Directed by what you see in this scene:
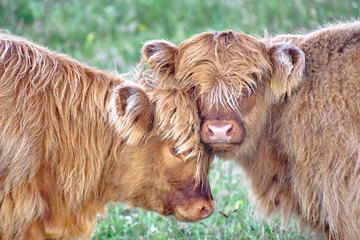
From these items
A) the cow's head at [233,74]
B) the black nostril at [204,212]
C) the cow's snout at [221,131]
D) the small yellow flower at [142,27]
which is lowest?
the black nostril at [204,212]

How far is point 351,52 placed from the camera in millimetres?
5566

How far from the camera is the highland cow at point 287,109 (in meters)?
5.30

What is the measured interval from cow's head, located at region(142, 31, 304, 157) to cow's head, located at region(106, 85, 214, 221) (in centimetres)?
20

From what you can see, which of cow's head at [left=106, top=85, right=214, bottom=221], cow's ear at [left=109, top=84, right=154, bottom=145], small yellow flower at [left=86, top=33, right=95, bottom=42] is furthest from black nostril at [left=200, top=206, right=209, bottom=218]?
small yellow flower at [left=86, top=33, right=95, bottom=42]

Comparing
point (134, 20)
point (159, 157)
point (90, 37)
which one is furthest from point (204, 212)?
point (134, 20)

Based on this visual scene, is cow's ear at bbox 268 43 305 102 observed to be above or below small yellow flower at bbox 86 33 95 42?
above

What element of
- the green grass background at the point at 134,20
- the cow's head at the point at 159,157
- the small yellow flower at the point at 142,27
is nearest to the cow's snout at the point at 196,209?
the cow's head at the point at 159,157

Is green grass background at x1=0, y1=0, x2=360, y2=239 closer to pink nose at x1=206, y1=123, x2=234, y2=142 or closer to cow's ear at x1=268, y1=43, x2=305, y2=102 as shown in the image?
cow's ear at x1=268, y1=43, x2=305, y2=102

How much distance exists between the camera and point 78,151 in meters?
5.25

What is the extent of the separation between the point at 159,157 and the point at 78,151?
57cm

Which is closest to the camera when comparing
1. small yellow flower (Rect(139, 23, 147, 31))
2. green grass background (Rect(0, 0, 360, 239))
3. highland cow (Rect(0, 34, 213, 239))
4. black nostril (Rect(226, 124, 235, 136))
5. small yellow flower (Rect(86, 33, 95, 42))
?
highland cow (Rect(0, 34, 213, 239))

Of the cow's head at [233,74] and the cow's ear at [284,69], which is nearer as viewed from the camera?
the cow's head at [233,74]

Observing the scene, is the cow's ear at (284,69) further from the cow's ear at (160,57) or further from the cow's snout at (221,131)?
the cow's ear at (160,57)

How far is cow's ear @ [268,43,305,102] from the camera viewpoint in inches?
218
